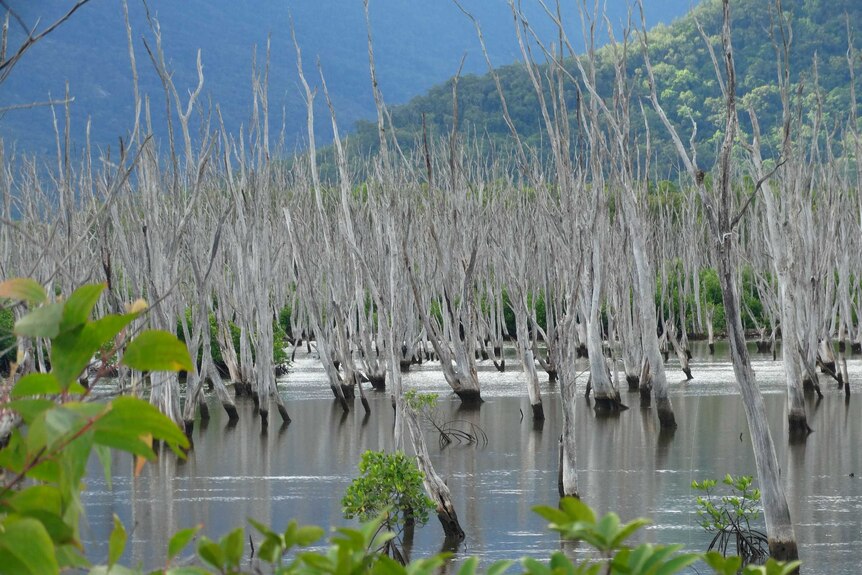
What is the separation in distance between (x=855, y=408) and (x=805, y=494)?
5.52 metres

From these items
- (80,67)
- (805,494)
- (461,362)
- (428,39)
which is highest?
(428,39)

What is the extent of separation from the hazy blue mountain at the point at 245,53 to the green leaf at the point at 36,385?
74.0 metres

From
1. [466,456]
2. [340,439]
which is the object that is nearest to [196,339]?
[340,439]

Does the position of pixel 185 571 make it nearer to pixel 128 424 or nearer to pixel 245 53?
pixel 128 424

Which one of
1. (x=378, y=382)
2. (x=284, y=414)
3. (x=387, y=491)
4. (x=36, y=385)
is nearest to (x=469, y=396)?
(x=284, y=414)

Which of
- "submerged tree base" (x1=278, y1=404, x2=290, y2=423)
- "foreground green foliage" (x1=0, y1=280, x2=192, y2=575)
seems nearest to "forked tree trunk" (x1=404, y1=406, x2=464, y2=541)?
"submerged tree base" (x1=278, y1=404, x2=290, y2=423)

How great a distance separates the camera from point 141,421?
4.08 ft

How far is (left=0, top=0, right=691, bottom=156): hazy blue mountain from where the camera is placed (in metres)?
92.4

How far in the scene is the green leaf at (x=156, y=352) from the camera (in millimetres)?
1310

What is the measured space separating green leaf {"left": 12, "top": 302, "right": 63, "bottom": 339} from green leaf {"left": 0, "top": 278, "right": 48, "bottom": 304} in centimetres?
3

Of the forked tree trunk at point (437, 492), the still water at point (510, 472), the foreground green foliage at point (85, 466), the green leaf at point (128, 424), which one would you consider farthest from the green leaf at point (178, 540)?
the forked tree trunk at point (437, 492)

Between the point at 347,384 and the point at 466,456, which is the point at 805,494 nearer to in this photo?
the point at 466,456

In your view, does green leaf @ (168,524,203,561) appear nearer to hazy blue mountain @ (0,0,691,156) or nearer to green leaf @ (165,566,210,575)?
green leaf @ (165,566,210,575)

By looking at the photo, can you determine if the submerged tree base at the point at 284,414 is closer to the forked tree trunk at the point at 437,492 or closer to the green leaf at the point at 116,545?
the forked tree trunk at the point at 437,492
